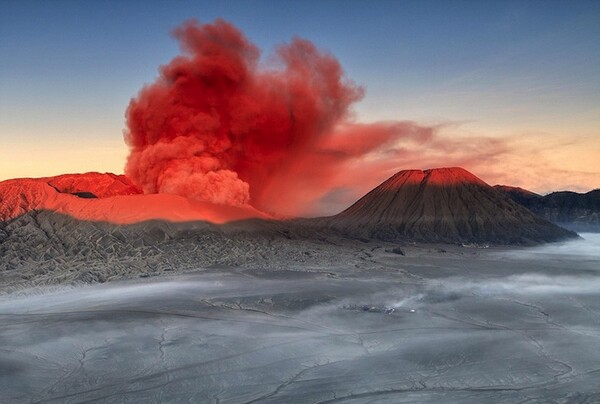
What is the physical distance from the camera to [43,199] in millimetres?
57500

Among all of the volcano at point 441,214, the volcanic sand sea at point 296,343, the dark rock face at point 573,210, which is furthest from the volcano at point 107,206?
the dark rock face at point 573,210

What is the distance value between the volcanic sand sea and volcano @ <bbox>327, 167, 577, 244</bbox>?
82244mm

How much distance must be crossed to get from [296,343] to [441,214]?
114 meters

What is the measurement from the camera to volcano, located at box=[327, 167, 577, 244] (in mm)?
119312

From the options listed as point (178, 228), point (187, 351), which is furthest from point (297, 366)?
point (178, 228)

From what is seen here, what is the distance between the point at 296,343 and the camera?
21078mm

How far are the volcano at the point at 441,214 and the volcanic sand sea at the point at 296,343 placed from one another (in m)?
82.2

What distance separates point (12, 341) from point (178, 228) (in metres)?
34.3

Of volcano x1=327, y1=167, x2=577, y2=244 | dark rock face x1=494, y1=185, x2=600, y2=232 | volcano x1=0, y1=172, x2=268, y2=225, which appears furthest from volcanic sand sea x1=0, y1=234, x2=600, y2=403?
dark rock face x1=494, y1=185, x2=600, y2=232

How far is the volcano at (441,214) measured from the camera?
119 meters

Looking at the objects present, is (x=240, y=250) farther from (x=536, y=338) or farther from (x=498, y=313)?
(x=536, y=338)

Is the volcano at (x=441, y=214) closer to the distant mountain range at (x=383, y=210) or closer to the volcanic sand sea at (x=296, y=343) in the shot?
the distant mountain range at (x=383, y=210)

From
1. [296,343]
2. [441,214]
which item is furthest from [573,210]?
[296,343]

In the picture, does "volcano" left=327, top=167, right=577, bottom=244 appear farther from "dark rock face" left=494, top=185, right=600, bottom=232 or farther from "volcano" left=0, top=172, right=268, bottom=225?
"volcano" left=0, top=172, right=268, bottom=225
